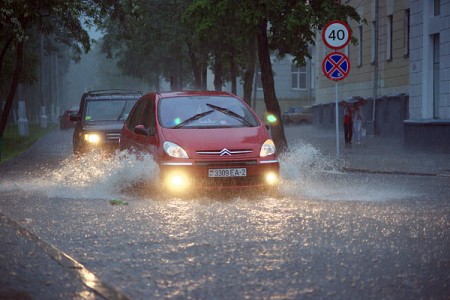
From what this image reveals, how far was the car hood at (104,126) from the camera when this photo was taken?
1938 centimetres

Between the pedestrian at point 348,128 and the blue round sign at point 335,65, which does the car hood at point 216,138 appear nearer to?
the blue round sign at point 335,65

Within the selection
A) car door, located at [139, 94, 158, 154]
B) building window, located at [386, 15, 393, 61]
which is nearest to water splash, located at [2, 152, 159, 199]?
car door, located at [139, 94, 158, 154]

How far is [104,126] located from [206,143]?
7972mm

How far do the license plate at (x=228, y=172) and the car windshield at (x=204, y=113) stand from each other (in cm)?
104

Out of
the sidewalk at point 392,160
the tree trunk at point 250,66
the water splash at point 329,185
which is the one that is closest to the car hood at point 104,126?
the water splash at point 329,185

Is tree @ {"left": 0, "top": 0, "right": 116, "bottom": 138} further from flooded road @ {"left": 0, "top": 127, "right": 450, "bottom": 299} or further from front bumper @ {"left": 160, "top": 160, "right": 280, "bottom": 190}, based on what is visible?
front bumper @ {"left": 160, "top": 160, "right": 280, "bottom": 190}

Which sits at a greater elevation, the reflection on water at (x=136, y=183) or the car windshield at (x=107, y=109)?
the car windshield at (x=107, y=109)

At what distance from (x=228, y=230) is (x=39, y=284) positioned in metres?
2.92

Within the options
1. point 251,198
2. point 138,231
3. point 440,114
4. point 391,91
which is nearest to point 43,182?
point 251,198

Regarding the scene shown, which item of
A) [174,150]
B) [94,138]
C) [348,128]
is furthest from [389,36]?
[174,150]

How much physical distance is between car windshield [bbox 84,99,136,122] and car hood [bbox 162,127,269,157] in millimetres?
8100

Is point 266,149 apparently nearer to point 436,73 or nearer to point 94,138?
point 94,138

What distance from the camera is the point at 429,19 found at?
1003 inches

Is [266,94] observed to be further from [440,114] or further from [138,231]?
[138,231]
